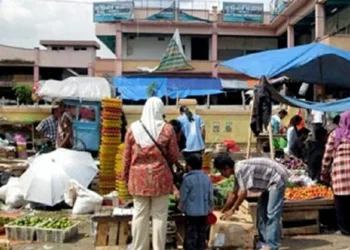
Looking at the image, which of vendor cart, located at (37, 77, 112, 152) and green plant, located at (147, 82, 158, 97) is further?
green plant, located at (147, 82, 158, 97)

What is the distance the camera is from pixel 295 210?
858 cm

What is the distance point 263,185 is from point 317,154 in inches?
132

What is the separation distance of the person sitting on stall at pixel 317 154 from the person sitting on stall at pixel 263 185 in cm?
300

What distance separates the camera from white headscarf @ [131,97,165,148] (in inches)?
269

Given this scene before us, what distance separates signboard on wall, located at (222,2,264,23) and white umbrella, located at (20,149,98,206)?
3107 centimetres

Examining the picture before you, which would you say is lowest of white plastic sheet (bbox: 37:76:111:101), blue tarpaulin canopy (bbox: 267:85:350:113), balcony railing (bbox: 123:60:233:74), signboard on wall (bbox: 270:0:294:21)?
blue tarpaulin canopy (bbox: 267:85:350:113)

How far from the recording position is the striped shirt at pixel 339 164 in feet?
27.7

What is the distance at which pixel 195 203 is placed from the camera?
7.00 metres

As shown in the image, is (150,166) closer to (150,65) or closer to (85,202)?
(85,202)

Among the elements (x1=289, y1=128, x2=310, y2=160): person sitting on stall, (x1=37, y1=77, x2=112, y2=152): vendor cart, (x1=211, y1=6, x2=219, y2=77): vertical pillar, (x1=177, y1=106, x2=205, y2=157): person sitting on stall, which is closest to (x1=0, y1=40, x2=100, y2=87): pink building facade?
(x1=211, y1=6, x2=219, y2=77): vertical pillar

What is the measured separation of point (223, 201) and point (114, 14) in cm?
3344

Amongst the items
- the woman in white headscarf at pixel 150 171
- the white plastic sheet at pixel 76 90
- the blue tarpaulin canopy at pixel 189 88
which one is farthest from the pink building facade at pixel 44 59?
the woman in white headscarf at pixel 150 171

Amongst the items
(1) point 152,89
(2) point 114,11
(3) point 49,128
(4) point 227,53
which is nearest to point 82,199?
(3) point 49,128

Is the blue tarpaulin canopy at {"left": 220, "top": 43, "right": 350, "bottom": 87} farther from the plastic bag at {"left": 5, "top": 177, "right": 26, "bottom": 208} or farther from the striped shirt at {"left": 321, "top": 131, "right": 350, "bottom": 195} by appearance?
the plastic bag at {"left": 5, "top": 177, "right": 26, "bottom": 208}
